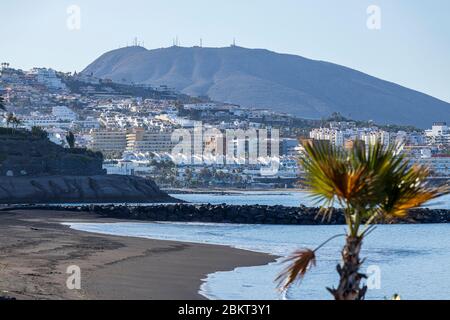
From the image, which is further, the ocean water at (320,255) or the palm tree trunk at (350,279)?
the ocean water at (320,255)

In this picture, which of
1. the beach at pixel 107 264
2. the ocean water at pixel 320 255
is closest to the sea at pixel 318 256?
the ocean water at pixel 320 255

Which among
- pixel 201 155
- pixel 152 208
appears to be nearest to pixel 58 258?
pixel 152 208

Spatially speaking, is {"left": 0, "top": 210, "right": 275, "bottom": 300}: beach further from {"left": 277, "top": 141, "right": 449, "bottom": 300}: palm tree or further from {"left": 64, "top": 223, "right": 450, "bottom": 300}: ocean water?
{"left": 277, "top": 141, "right": 449, "bottom": 300}: palm tree

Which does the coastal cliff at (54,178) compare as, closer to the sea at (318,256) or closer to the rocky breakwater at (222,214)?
the rocky breakwater at (222,214)

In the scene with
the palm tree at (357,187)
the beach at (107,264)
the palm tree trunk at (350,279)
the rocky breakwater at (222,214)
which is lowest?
the rocky breakwater at (222,214)

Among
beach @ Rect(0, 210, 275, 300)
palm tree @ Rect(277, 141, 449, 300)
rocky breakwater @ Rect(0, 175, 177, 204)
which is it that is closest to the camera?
palm tree @ Rect(277, 141, 449, 300)

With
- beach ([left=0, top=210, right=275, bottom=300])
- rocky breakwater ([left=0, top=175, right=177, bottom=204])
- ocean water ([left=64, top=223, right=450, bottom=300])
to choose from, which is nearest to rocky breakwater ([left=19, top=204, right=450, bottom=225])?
ocean water ([left=64, top=223, right=450, bottom=300])

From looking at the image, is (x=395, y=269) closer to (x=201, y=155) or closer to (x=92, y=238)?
(x=92, y=238)
